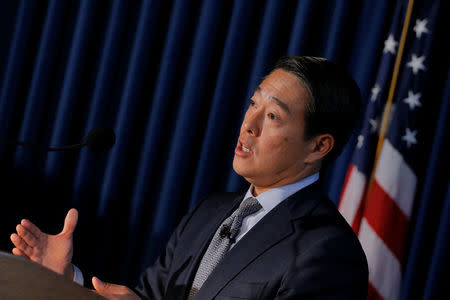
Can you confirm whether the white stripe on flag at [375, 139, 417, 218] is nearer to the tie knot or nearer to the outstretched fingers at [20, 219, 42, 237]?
the tie knot

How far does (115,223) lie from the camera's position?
2520 millimetres

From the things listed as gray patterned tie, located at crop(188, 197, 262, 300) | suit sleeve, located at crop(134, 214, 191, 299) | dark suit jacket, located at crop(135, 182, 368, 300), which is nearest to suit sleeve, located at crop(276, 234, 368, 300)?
dark suit jacket, located at crop(135, 182, 368, 300)

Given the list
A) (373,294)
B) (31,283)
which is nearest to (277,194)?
(373,294)

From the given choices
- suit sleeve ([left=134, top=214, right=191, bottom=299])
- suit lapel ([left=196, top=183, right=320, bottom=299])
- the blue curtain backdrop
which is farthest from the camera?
the blue curtain backdrop

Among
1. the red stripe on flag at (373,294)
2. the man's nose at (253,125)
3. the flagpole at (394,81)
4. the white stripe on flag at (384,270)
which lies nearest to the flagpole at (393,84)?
the flagpole at (394,81)

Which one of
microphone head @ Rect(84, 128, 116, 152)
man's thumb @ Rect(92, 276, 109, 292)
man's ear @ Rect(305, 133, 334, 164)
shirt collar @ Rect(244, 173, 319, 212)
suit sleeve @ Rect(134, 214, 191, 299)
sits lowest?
suit sleeve @ Rect(134, 214, 191, 299)

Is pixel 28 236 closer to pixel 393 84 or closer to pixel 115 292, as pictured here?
pixel 115 292

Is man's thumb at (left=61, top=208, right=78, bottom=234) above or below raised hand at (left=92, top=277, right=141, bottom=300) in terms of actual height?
above

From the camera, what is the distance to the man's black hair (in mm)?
1447

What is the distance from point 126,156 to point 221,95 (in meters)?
0.59

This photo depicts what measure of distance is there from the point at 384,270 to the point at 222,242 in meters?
0.79

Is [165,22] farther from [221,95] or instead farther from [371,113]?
[371,113]

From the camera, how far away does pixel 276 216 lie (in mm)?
1432

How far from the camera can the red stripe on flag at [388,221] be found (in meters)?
1.94
